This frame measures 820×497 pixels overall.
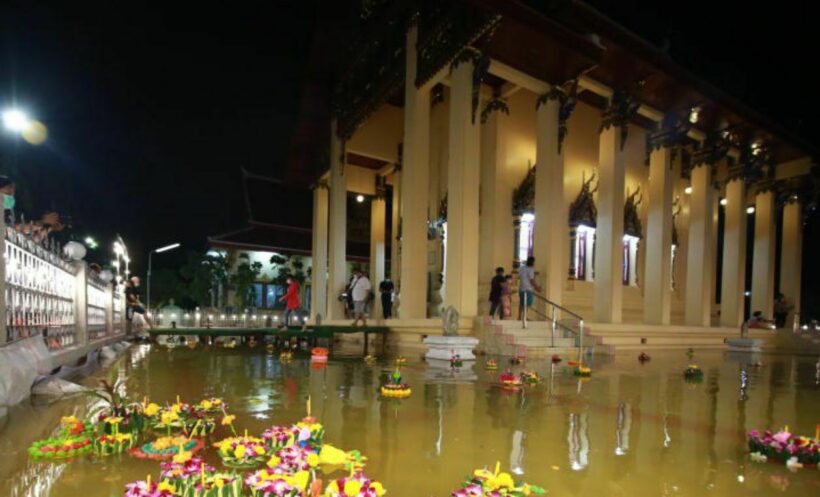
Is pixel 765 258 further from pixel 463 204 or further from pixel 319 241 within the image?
pixel 319 241

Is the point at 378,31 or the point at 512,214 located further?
the point at 512,214

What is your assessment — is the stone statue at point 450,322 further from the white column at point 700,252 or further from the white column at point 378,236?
the white column at point 378,236

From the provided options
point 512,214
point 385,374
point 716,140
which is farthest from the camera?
point 716,140

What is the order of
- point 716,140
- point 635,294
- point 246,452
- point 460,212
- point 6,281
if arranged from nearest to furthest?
point 246,452 → point 6,281 → point 460,212 → point 716,140 → point 635,294

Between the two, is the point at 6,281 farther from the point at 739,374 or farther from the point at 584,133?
the point at 584,133

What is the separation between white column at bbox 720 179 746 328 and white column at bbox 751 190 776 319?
5.84 ft

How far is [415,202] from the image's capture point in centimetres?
1215

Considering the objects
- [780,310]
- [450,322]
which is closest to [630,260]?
[780,310]

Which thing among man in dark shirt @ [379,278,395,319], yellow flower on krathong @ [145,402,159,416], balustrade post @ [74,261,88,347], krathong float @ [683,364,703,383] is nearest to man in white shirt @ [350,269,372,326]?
man in dark shirt @ [379,278,395,319]

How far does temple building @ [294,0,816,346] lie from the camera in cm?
1080

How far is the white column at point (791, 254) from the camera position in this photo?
19.4m

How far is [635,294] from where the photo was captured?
17.7 meters

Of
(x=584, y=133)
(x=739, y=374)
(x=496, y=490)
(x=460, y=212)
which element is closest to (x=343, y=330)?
(x=460, y=212)

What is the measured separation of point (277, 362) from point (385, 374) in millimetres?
2547
